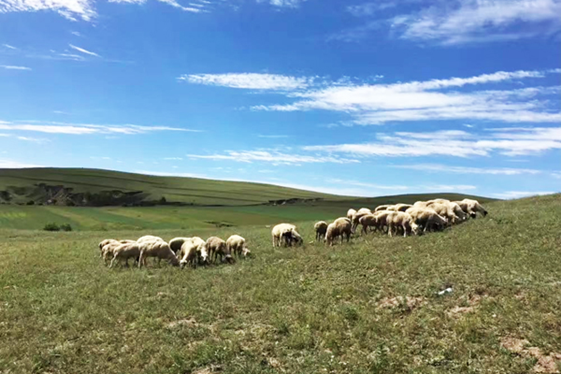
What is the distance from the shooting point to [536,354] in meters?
10.6

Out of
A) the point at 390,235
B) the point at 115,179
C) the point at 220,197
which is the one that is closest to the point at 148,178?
the point at 115,179

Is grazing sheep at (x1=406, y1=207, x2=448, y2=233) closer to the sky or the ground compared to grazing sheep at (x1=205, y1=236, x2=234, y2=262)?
closer to the sky

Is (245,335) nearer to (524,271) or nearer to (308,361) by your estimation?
(308,361)

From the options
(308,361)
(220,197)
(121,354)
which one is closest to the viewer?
(308,361)

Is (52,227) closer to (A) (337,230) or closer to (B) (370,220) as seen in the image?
(B) (370,220)

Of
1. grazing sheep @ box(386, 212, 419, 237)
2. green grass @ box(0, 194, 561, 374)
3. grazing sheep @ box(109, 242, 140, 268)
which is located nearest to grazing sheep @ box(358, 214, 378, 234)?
grazing sheep @ box(386, 212, 419, 237)

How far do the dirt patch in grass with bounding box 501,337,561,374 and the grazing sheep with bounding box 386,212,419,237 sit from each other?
50.6 feet

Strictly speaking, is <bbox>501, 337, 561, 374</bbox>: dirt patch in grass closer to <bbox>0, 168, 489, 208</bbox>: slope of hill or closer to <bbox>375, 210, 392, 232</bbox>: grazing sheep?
<bbox>375, 210, 392, 232</bbox>: grazing sheep

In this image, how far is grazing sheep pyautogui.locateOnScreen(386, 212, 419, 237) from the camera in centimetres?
2709

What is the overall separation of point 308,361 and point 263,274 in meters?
8.61

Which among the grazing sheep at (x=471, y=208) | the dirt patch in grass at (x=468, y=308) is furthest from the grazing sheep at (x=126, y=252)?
the grazing sheep at (x=471, y=208)

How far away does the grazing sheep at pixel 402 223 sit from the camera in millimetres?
27092

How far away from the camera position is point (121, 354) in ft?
41.7

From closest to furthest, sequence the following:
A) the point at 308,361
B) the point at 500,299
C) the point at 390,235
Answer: the point at 308,361
the point at 500,299
the point at 390,235
